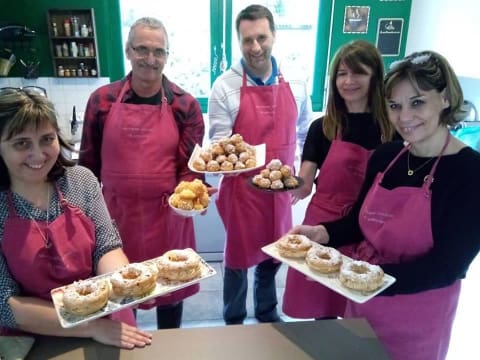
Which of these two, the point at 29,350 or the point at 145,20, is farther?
the point at 145,20

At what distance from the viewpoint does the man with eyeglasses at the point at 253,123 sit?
183 cm

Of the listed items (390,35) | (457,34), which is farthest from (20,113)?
(390,35)

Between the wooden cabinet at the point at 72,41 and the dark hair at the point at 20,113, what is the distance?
186 centimetres

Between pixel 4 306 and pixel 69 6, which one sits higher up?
pixel 69 6

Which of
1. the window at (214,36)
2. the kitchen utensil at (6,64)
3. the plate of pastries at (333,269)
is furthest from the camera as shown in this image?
the window at (214,36)

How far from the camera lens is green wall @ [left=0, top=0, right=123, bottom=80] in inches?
106

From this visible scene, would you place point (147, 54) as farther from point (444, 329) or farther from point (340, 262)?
point (444, 329)

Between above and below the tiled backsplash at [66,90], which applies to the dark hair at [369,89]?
above

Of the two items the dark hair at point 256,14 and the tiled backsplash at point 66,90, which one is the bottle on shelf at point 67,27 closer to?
the tiled backsplash at point 66,90

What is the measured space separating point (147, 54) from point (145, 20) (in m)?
0.14

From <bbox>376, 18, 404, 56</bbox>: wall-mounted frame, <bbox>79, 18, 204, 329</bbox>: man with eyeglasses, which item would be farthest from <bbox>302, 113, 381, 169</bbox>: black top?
<bbox>376, 18, 404, 56</bbox>: wall-mounted frame

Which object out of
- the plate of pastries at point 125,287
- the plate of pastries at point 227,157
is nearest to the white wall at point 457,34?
the plate of pastries at point 227,157

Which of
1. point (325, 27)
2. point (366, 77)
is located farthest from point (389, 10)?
point (366, 77)

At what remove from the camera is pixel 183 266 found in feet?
3.42
